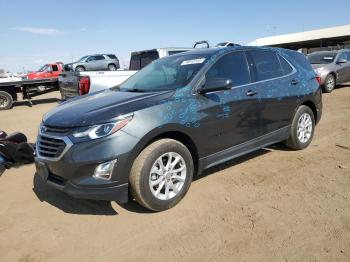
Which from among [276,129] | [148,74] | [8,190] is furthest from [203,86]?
[8,190]

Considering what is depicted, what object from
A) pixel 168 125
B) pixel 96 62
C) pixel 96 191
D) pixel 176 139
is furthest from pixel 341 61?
pixel 96 62

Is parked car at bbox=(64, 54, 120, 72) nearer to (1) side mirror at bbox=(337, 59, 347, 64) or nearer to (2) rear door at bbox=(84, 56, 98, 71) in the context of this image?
(2) rear door at bbox=(84, 56, 98, 71)

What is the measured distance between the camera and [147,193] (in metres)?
3.70

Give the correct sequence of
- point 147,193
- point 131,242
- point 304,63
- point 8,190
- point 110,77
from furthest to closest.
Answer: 1. point 110,77
2. point 304,63
3. point 8,190
4. point 147,193
5. point 131,242

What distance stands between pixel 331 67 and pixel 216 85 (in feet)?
37.5

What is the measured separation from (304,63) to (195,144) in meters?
3.05

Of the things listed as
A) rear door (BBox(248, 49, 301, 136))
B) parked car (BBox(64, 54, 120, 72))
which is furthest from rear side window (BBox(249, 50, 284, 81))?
parked car (BBox(64, 54, 120, 72))

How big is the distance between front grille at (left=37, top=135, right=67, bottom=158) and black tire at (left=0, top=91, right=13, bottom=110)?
12.4 meters

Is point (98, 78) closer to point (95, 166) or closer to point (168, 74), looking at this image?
point (168, 74)

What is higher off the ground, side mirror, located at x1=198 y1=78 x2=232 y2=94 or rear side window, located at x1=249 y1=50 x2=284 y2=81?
rear side window, located at x1=249 y1=50 x2=284 y2=81

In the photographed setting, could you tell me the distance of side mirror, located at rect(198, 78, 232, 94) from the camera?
406 centimetres

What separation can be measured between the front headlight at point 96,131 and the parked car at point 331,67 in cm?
1165

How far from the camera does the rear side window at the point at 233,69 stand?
4.50 metres

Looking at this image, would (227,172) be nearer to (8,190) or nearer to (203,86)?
(203,86)
